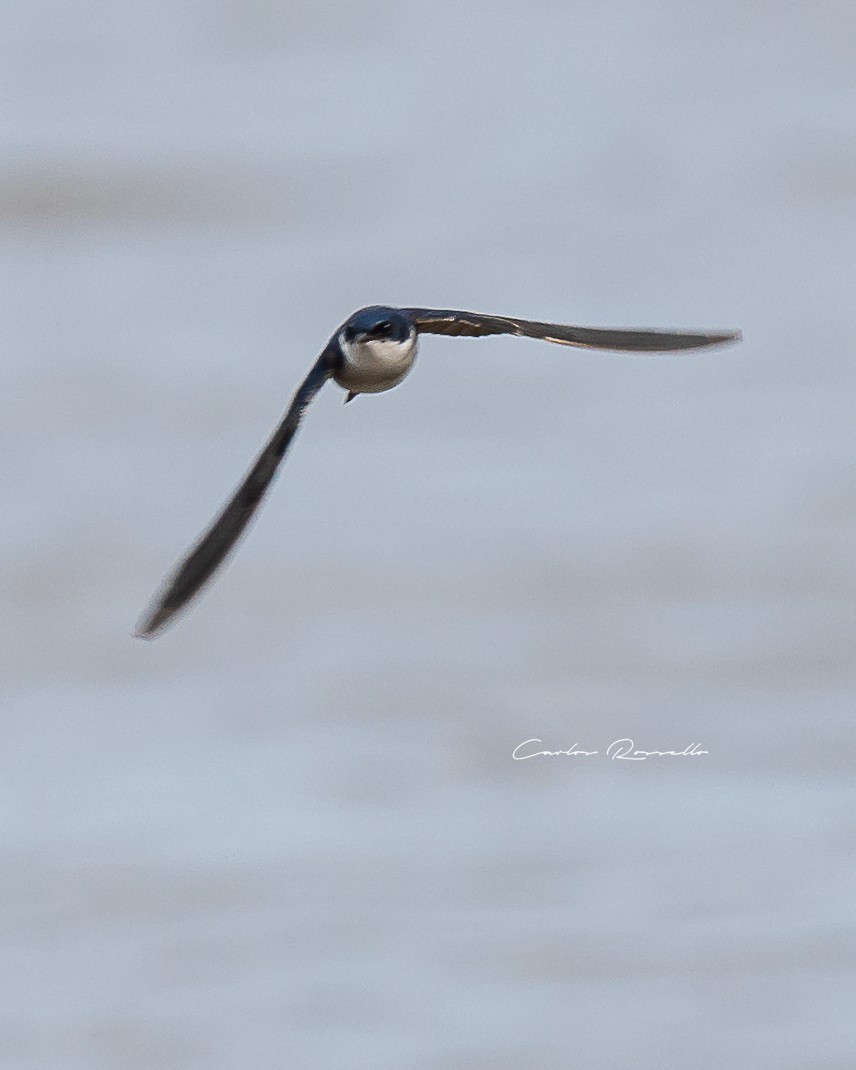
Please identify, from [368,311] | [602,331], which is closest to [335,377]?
[368,311]

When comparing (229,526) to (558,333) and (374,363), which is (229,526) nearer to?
(374,363)

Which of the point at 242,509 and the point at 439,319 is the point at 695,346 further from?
the point at 242,509

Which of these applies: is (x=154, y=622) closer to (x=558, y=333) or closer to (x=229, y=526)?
(x=229, y=526)

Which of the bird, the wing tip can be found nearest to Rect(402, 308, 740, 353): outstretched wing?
the bird

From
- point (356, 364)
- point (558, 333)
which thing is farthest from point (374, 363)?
point (558, 333)

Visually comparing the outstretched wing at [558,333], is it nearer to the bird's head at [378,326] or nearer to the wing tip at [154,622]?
the bird's head at [378,326]

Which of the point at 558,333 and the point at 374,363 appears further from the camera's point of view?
the point at 558,333

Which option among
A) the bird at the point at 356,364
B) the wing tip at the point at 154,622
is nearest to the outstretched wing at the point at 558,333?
the bird at the point at 356,364
